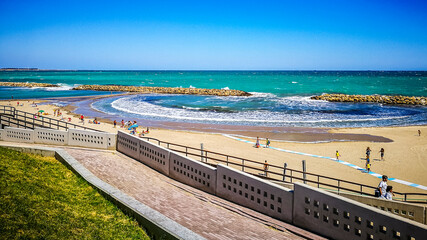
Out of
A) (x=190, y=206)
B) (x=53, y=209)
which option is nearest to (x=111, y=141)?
(x=190, y=206)

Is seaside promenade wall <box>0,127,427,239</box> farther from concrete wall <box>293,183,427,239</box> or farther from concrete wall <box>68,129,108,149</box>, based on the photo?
concrete wall <box>68,129,108,149</box>

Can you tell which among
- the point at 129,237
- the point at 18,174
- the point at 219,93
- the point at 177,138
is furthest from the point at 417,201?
the point at 219,93

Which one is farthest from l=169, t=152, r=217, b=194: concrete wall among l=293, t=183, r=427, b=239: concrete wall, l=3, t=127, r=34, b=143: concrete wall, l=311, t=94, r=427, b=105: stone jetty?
l=311, t=94, r=427, b=105: stone jetty

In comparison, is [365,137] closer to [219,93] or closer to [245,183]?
[245,183]

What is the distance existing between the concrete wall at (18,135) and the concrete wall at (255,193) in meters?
12.5

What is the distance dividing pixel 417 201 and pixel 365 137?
18.8 metres

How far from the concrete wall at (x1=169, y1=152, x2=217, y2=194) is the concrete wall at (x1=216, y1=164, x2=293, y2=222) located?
381 mm

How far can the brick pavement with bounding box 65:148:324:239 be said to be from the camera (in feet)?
26.3

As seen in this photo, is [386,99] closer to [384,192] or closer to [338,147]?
[338,147]

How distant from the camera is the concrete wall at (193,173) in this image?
10.7 metres

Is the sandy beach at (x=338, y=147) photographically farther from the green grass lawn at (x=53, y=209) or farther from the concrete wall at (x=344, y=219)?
the green grass lawn at (x=53, y=209)

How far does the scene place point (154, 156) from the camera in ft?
43.9

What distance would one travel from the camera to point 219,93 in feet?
273

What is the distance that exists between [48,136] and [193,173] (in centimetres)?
1020
